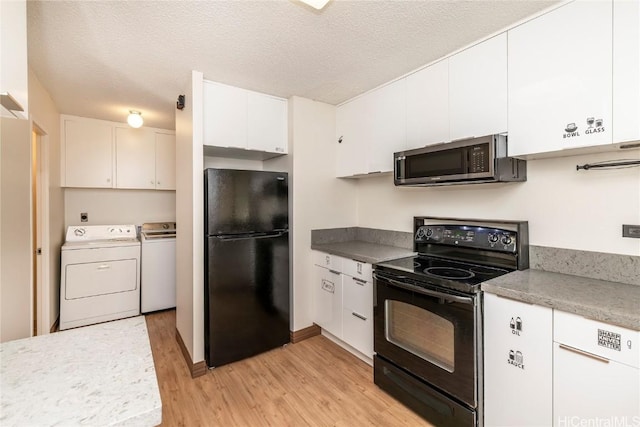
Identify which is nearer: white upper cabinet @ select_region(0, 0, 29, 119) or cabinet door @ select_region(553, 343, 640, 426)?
white upper cabinet @ select_region(0, 0, 29, 119)

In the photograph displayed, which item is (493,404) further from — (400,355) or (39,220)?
(39,220)

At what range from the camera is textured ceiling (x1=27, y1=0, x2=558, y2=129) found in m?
1.56

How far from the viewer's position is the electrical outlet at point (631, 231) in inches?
58.9

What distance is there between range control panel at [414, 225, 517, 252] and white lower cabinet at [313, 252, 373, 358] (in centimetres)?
58

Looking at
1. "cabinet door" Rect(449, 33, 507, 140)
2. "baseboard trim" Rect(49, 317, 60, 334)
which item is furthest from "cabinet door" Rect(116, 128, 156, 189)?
"cabinet door" Rect(449, 33, 507, 140)

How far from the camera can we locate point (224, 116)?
2494mm

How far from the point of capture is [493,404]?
A: 1.54 metres

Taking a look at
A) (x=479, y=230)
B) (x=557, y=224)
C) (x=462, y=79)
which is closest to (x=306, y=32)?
(x=462, y=79)

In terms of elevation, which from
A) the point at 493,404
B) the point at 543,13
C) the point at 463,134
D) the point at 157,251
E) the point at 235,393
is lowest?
the point at 235,393

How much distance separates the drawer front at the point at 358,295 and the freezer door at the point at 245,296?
0.58 meters

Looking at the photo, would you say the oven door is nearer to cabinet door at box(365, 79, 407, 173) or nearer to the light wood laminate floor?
the light wood laminate floor

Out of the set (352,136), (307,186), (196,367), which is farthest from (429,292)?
(196,367)

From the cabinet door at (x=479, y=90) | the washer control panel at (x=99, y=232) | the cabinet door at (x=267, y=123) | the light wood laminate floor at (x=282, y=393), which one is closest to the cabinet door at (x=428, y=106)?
the cabinet door at (x=479, y=90)

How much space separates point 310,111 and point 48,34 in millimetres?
1885
